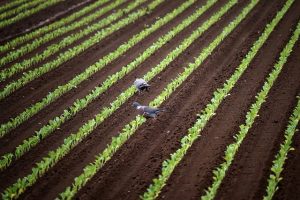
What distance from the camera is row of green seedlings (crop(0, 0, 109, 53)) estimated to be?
38.8 ft

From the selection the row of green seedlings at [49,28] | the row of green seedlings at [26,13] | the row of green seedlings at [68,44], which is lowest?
the row of green seedlings at [68,44]

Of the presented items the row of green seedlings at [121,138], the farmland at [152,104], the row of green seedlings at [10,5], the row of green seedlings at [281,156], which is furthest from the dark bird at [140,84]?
the row of green seedlings at [10,5]

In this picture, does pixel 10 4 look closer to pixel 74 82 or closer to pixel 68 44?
pixel 68 44

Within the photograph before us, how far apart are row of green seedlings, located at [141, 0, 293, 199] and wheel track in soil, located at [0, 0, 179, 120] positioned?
3.54m

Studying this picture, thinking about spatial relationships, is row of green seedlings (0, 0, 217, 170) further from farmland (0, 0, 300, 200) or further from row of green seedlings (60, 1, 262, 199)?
row of green seedlings (60, 1, 262, 199)

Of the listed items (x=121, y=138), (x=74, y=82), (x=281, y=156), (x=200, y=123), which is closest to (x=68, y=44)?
(x=74, y=82)

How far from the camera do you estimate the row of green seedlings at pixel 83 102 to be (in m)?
7.16

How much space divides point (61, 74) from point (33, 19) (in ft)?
17.1

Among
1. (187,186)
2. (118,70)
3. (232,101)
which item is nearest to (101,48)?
(118,70)

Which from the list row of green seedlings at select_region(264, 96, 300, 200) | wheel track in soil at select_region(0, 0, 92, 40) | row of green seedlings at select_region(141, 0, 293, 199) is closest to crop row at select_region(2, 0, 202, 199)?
row of green seedlings at select_region(141, 0, 293, 199)

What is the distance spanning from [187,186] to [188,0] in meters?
11.4

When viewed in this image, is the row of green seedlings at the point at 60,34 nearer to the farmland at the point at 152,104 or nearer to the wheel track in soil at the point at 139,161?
the farmland at the point at 152,104

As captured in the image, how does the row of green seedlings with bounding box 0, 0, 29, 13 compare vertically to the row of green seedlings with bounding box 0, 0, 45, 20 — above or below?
above

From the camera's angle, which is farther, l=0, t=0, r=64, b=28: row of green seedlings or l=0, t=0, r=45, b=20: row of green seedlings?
l=0, t=0, r=45, b=20: row of green seedlings
